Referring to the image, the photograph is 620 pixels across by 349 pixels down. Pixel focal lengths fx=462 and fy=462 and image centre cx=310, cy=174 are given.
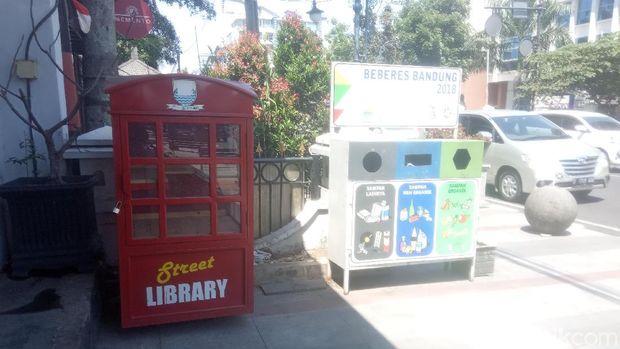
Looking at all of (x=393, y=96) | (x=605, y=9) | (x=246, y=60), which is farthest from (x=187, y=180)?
(x=605, y=9)

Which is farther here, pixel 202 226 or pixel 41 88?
pixel 41 88

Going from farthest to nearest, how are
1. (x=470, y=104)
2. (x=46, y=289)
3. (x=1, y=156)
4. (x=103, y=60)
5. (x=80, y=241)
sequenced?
1. (x=470, y=104)
2. (x=103, y=60)
3. (x=1, y=156)
4. (x=80, y=241)
5. (x=46, y=289)

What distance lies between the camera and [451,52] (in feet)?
94.7

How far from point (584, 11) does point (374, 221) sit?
3540 cm

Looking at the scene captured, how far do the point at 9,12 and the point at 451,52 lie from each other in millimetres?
27697

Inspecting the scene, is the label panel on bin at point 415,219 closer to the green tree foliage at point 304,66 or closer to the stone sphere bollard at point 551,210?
the green tree foliage at point 304,66

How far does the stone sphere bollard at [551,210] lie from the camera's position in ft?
22.9

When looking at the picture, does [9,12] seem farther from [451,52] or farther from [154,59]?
[451,52]

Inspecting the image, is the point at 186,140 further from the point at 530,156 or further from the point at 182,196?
the point at 530,156

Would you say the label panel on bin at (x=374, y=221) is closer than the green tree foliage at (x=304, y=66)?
Yes

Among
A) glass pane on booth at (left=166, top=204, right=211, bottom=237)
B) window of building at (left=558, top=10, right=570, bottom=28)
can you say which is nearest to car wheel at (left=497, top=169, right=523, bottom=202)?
glass pane on booth at (left=166, top=204, right=211, bottom=237)

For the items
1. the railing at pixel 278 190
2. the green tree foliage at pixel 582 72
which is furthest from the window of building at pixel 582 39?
the railing at pixel 278 190

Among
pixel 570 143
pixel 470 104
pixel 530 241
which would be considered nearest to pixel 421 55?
pixel 470 104

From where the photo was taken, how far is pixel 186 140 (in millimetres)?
3715
